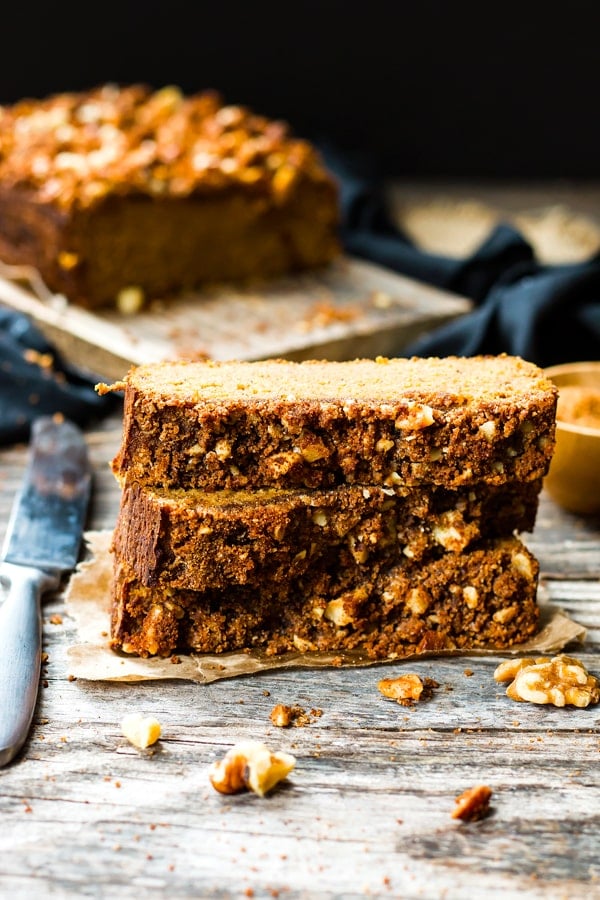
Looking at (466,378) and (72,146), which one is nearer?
(466,378)

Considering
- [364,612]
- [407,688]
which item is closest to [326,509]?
[364,612]

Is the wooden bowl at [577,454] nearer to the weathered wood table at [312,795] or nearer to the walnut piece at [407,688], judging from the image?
the weathered wood table at [312,795]

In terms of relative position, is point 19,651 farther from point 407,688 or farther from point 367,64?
point 367,64

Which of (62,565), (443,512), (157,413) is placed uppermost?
(157,413)

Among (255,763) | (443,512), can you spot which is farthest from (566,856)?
(443,512)

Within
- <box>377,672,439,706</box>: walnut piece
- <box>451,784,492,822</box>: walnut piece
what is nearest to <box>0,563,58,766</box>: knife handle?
<box>377,672,439,706</box>: walnut piece

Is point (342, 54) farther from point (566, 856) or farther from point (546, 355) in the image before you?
point (566, 856)

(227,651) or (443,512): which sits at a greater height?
(443,512)

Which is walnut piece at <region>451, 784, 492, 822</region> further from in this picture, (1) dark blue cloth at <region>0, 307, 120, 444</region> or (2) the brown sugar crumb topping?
(2) the brown sugar crumb topping
